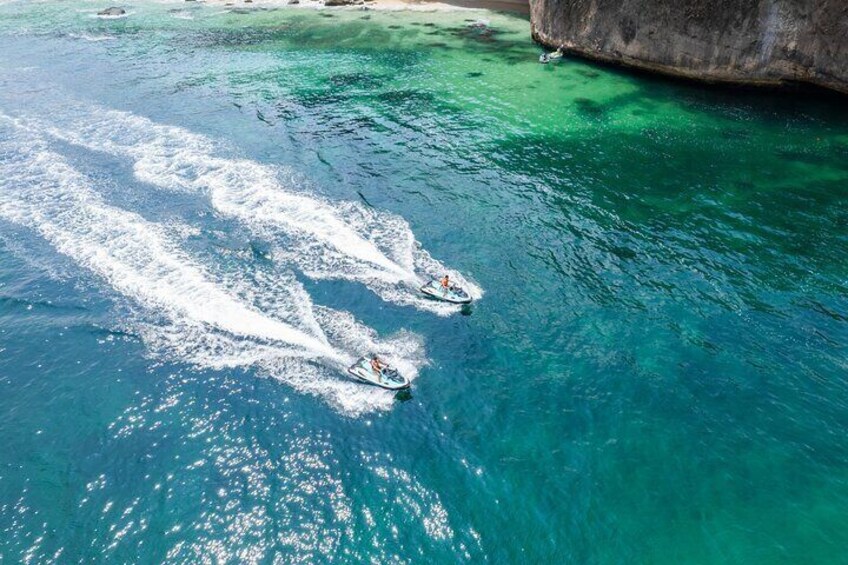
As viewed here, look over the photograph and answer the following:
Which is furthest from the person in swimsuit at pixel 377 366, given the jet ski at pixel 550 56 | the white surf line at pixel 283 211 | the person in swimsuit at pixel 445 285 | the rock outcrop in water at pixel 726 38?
the jet ski at pixel 550 56

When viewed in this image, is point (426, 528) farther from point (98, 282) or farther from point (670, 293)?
point (98, 282)

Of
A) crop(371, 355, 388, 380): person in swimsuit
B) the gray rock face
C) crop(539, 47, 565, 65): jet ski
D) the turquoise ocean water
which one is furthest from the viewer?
the gray rock face

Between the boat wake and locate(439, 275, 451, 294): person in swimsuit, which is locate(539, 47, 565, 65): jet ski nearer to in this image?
locate(439, 275, 451, 294): person in swimsuit

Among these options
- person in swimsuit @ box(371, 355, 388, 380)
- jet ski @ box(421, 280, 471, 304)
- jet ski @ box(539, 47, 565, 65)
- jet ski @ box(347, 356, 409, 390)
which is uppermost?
jet ski @ box(539, 47, 565, 65)

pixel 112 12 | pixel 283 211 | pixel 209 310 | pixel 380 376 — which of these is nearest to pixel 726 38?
pixel 283 211

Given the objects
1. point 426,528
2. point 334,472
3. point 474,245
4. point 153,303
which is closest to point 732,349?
point 474,245

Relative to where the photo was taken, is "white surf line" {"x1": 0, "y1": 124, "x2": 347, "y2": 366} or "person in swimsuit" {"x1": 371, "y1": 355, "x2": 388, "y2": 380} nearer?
"person in swimsuit" {"x1": 371, "y1": 355, "x2": 388, "y2": 380}

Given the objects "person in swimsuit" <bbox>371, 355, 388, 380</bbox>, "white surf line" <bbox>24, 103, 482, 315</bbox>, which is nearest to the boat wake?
"person in swimsuit" <bbox>371, 355, 388, 380</bbox>
